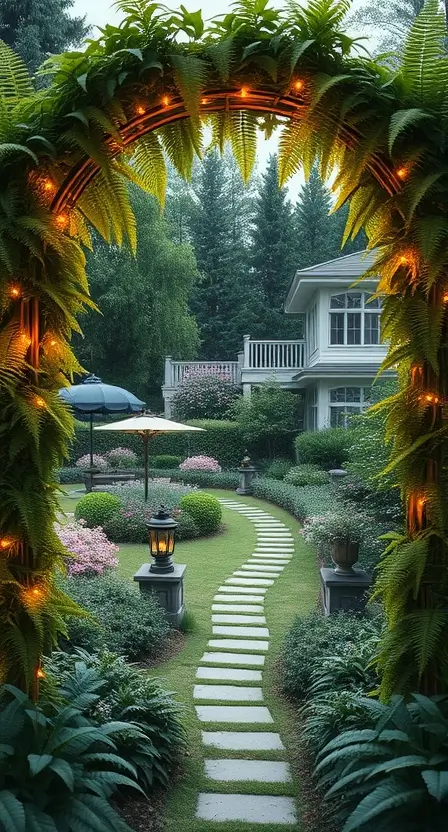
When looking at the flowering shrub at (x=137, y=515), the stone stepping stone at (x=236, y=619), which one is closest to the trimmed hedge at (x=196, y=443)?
the flowering shrub at (x=137, y=515)

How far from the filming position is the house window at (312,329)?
19625mm

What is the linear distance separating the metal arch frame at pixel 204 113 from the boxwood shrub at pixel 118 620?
2.99 m

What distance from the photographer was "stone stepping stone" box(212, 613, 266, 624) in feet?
21.0

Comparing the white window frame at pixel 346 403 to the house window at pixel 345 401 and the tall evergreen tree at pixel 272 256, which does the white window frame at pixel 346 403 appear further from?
the tall evergreen tree at pixel 272 256

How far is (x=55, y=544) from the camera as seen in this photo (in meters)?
2.75

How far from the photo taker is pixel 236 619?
6.48 metres

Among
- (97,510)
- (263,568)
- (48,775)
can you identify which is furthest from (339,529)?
(97,510)

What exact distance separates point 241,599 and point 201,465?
1126cm

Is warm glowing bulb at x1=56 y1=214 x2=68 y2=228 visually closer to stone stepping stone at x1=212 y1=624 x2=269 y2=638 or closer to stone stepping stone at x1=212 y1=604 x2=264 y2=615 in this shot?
stone stepping stone at x1=212 y1=624 x2=269 y2=638

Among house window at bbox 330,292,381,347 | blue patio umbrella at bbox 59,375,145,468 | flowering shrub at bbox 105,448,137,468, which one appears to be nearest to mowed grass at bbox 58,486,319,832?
blue patio umbrella at bbox 59,375,145,468

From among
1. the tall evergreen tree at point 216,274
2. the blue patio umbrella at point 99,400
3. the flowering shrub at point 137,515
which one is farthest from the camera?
the tall evergreen tree at point 216,274

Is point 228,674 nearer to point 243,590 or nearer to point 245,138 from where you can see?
point 243,590

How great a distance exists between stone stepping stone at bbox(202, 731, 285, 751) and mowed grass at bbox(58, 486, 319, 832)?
52 mm

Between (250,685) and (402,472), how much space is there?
276 cm
